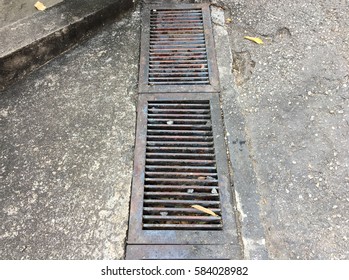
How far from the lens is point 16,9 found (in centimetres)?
302

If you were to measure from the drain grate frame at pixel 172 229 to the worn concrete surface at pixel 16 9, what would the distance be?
143 centimetres

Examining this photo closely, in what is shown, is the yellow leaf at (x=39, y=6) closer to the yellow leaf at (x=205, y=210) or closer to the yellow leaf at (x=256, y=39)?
the yellow leaf at (x=256, y=39)

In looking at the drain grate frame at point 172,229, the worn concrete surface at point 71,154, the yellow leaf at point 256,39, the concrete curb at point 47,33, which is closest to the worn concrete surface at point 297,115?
the yellow leaf at point 256,39

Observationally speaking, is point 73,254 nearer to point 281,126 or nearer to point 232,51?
point 281,126

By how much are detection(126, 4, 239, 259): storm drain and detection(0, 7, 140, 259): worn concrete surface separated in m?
0.09

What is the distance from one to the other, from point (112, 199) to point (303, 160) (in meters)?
1.19

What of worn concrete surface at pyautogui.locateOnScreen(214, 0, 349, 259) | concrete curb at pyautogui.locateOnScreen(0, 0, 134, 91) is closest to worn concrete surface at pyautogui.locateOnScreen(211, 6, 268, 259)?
worn concrete surface at pyautogui.locateOnScreen(214, 0, 349, 259)

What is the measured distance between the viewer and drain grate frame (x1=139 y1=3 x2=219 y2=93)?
253 centimetres

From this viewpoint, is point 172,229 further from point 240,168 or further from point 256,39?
point 256,39

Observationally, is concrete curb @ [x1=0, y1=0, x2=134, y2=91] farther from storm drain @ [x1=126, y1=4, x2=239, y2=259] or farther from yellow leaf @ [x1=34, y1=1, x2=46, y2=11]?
storm drain @ [x1=126, y1=4, x2=239, y2=259]

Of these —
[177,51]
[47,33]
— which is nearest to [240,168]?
[177,51]

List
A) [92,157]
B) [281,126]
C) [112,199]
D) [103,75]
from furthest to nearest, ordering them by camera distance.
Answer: [103,75] → [281,126] → [92,157] → [112,199]
